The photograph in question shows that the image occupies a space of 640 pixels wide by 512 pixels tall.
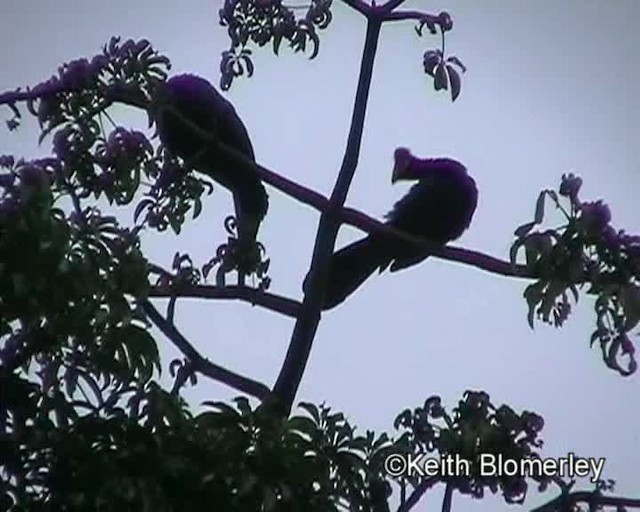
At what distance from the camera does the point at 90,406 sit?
1369 millimetres

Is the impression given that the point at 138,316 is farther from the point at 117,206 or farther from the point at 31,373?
the point at 117,206

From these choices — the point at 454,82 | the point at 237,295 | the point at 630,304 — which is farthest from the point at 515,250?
the point at 237,295

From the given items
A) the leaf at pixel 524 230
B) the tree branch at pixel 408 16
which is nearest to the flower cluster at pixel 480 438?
the leaf at pixel 524 230

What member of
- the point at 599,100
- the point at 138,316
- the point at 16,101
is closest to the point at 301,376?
the point at 138,316

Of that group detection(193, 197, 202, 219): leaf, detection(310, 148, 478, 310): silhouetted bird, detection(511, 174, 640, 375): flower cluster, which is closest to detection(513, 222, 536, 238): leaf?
detection(511, 174, 640, 375): flower cluster

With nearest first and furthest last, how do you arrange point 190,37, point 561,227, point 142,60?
point 561,227, point 142,60, point 190,37

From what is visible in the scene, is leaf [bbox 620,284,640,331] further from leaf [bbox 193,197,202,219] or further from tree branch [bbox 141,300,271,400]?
leaf [bbox 193,197,202,219]

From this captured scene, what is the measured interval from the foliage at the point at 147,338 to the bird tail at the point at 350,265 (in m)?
0.10

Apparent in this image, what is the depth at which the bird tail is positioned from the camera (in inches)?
66.6

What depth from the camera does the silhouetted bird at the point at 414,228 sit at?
66.8 inches

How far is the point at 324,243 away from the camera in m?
→ 1.66

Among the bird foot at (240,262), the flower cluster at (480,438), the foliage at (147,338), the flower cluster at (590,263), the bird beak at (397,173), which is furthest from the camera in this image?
the bird beak at (397,173)

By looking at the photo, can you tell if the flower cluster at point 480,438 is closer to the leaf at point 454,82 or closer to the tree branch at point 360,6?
the leaf at point 454,82

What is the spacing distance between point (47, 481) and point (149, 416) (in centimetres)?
13
